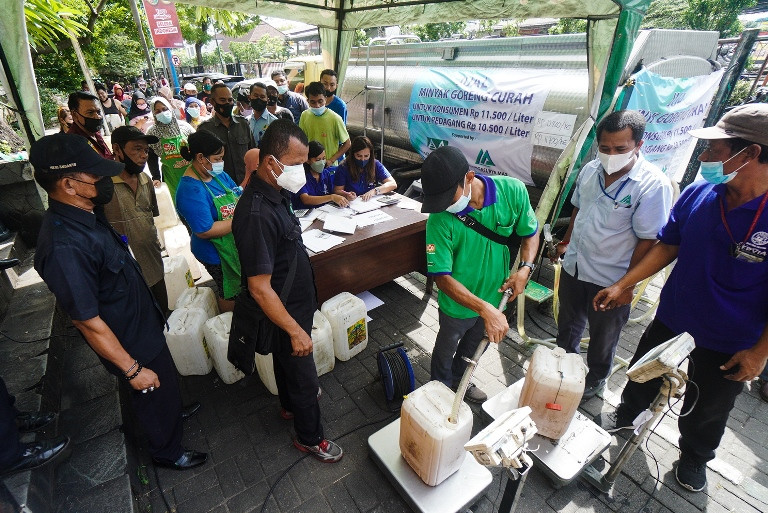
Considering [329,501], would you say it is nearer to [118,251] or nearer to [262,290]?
[262,290]

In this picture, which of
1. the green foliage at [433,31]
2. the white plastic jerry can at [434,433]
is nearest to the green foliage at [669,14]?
the green foliage at [433,31]

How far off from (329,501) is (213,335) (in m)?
1.50

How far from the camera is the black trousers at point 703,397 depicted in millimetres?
2047

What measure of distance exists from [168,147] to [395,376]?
3.98m

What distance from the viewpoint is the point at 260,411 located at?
2832 millimetres

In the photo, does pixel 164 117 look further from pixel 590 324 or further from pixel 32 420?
pixel 590 324

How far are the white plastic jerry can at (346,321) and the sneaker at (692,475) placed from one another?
2.43m

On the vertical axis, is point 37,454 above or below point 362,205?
below

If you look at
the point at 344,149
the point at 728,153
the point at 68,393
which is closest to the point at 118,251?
the point at 68,393

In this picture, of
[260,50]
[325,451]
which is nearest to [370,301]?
[325,451]

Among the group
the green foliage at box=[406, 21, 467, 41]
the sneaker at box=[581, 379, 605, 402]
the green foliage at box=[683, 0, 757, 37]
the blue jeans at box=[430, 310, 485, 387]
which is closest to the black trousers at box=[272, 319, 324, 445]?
the blue jeans at box=[430, 310, 485, 387]

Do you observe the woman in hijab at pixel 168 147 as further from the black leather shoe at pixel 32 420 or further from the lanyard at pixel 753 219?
the lanyard at pixel 753 219

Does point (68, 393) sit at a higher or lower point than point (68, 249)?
lower

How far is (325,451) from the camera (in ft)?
8.03
